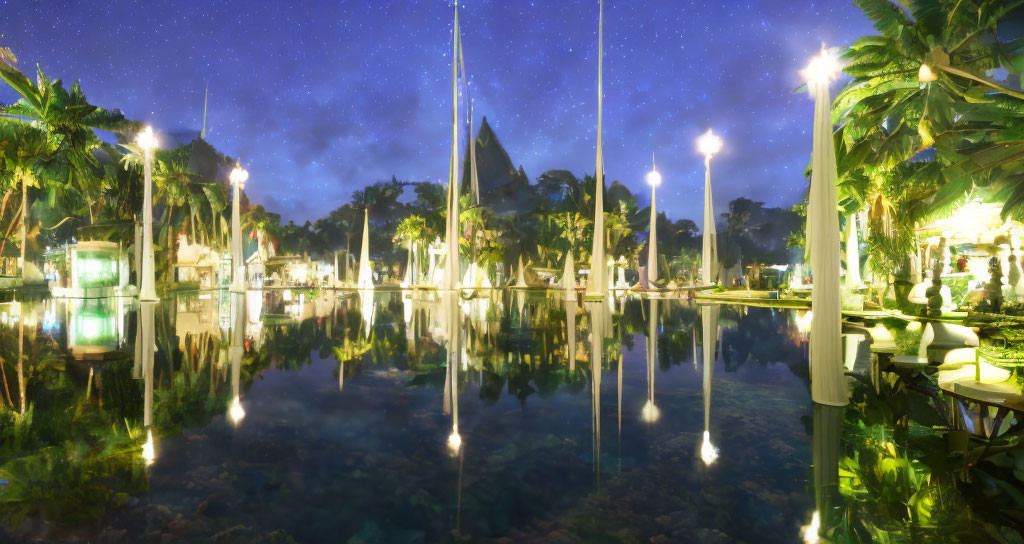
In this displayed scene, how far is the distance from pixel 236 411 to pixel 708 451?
4.74m

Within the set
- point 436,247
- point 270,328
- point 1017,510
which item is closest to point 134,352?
point 270,328

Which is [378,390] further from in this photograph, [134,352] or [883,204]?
[883,204]

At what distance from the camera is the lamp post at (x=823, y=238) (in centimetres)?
604

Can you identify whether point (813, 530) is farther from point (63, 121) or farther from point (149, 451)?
point (63, 121)

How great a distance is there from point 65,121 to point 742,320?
2965 centimetres

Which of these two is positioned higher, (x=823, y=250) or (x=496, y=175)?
(x=496, y=175)

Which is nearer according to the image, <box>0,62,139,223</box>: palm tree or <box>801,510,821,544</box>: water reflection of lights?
<box>801,510,821,544</box>: water reflection of lights

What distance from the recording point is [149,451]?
4.40 m

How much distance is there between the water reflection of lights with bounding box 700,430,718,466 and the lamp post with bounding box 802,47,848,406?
2.07 m

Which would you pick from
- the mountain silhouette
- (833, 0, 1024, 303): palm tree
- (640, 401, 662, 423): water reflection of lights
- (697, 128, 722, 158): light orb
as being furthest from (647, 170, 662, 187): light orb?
the mountain silhouette

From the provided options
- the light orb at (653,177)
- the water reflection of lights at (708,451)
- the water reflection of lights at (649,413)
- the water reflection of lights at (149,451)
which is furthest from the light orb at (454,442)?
the light orb at (653,177)

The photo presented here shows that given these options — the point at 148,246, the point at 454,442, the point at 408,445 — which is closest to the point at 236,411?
the point at 408,445

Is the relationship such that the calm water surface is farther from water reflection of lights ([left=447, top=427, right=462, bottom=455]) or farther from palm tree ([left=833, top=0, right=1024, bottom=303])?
palm tree ([left=833, top=0, right=1024, bottom=303])

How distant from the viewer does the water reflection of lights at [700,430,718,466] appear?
166 inches
